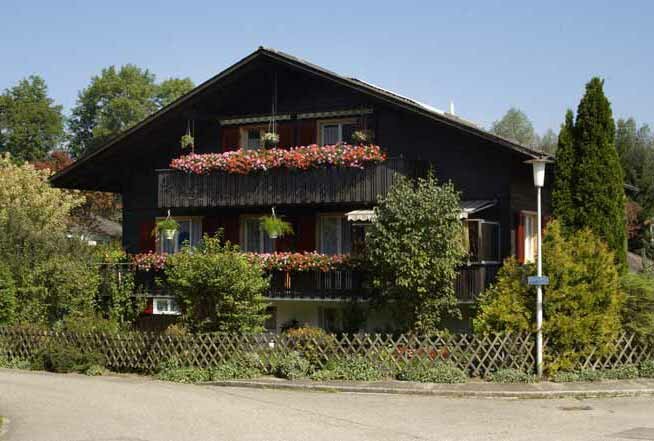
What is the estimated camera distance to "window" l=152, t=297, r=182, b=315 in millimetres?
31763

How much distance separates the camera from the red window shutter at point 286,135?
1224 inches

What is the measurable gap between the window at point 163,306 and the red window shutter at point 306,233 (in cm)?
453

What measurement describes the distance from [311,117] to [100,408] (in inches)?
564

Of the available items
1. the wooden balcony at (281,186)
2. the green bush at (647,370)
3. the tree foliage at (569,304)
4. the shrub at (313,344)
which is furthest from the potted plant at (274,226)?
the green bush at (647,370)

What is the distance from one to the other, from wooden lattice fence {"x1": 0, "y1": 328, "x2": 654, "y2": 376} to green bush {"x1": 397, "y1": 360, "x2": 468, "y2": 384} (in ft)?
0.46

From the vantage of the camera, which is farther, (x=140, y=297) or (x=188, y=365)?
(x=140, y=297)

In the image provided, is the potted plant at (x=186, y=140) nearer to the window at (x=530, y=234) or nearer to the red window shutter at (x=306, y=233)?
the red window shutter at (x=306, y=233)

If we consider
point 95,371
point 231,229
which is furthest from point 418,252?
point 231,229

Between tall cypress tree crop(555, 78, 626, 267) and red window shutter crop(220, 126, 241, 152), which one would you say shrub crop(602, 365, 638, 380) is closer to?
tall cypress tree crop(555, 78, 626, 267)

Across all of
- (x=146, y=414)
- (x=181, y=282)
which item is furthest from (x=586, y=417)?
(x=181, y=282)

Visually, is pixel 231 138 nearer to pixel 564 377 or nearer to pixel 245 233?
pixel 245 233

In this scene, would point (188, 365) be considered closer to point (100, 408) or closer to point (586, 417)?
point (100, 408)

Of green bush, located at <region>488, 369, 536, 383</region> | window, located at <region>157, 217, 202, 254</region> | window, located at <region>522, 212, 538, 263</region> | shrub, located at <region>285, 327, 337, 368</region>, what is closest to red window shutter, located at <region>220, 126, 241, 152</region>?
window, located at <region>157, 217, 202, 254</region>

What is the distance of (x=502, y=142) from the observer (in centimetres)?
2605
